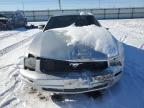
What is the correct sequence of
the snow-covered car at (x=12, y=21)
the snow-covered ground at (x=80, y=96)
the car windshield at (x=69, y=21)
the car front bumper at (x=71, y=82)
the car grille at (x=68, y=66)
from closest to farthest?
the car front bumper at (x=71, y=82) < the car grille at (x=68, y=66) < the snow-covered ground at (x=80, y=96) < the car windshield at (x=69, y=21) < the snow-covered car at (x=12, y=21)

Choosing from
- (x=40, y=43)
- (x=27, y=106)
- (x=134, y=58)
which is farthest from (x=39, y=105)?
(x=134, y=58)

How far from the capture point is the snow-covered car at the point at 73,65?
491 cm

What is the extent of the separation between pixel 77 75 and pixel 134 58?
3.82m

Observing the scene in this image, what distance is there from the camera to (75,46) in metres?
5.41

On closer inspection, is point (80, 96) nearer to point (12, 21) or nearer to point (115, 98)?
point (115, 98)

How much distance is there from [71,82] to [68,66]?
337 millimetres

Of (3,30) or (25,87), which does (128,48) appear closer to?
(25,87)

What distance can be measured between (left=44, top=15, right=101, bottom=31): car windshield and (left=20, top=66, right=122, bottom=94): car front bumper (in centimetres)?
289

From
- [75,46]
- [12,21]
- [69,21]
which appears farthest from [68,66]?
[12,21]

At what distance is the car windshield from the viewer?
25.7ft

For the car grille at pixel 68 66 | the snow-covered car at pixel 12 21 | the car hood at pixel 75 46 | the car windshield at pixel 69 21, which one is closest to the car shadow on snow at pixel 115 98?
the car grille at pixel 68 66

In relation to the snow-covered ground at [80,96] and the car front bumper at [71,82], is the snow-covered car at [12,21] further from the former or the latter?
the car front bumper at [71,82]

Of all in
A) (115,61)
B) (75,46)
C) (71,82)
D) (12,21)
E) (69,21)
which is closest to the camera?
(71,82)

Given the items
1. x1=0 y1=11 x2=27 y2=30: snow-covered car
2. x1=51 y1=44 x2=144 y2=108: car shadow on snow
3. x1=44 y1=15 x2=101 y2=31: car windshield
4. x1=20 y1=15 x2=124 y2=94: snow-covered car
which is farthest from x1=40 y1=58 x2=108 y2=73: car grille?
x1=0 y1=11 x2=27 y2=30: snow-covered car
